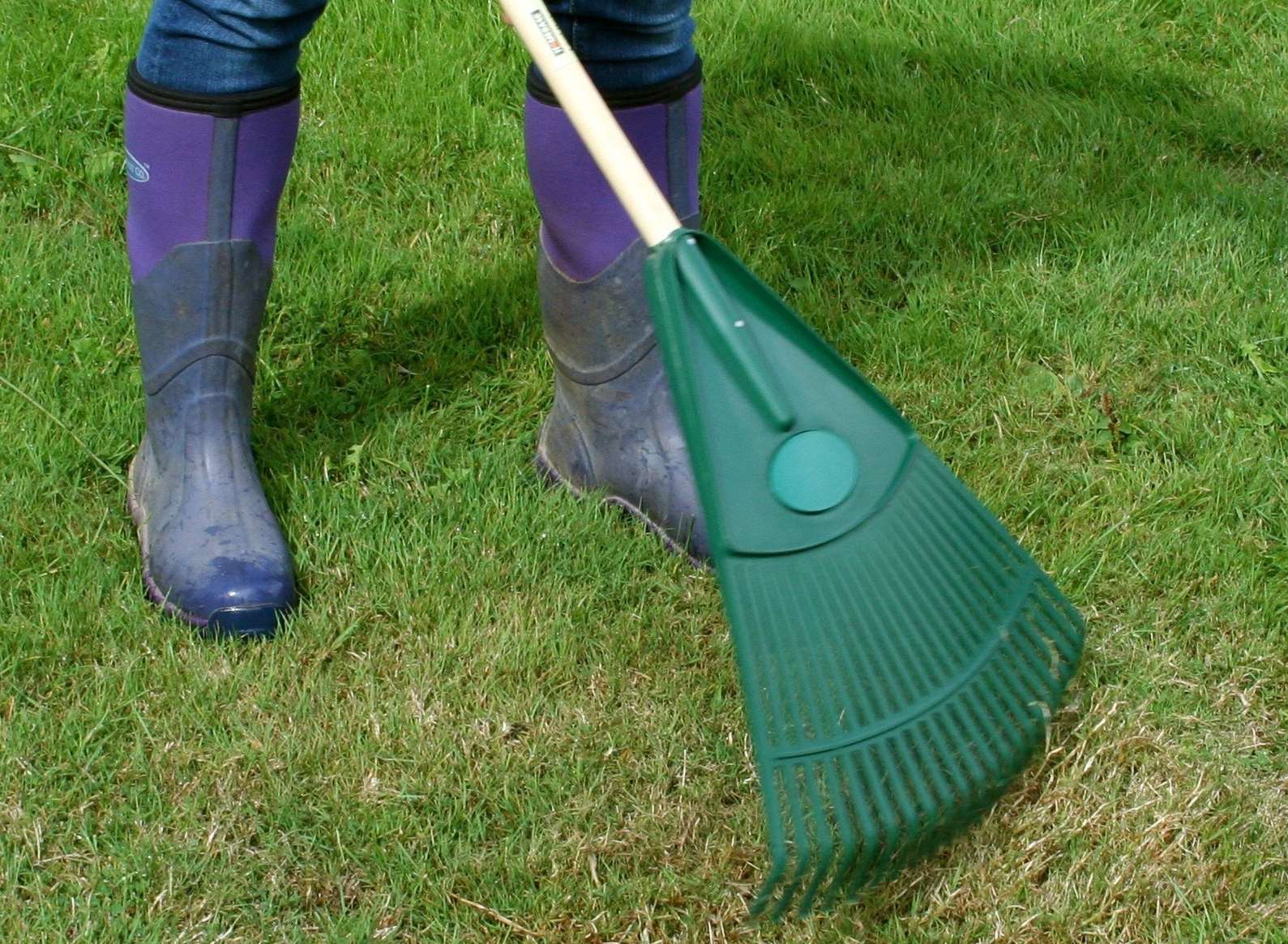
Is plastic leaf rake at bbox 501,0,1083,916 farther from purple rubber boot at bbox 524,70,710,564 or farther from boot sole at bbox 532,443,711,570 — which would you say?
boot sole at bbox 532,443,711,570

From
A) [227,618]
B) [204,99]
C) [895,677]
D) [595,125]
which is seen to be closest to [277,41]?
[204,99]

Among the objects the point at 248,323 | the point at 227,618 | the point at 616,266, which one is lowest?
the point at 227,618

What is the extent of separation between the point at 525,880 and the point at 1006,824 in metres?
0.58

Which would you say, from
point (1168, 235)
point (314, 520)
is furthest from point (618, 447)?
point (1168, 235)

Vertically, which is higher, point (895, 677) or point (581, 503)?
point (895, 677)

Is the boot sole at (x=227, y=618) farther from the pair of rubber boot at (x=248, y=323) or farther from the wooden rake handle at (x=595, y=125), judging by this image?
the wooden rake handle at (x=595, y=125)

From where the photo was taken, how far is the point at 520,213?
9.68 feet

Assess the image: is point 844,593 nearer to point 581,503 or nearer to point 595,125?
point 595,125

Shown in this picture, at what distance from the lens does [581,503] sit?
7.38ft

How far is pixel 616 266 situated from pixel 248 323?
542mm

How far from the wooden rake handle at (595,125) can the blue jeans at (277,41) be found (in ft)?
1.04

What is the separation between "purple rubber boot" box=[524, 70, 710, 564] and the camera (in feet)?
6.82

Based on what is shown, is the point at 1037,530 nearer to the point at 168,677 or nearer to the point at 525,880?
the point at 525,880

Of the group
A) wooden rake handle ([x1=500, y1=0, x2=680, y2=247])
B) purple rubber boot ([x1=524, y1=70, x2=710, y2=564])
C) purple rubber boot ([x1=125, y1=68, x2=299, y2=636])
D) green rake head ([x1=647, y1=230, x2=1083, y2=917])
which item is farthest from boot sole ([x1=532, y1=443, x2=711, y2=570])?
wooden rake handle ([x1=500, y1=0, x2=680, y2=247])
